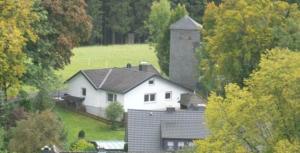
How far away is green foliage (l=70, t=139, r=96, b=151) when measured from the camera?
161 feet

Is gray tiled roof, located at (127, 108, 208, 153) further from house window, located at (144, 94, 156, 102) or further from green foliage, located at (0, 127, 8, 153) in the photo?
house window, located at (144, 94, 156, 102)

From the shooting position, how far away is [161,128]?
49.7 metres

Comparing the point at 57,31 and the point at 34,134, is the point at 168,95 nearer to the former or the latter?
the point at 57,31

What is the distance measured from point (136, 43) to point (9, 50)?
75.7m

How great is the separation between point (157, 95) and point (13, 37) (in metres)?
21.1

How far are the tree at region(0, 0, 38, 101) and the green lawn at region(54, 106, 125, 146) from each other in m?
5.48

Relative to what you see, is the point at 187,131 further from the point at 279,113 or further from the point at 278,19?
the point at 279,113

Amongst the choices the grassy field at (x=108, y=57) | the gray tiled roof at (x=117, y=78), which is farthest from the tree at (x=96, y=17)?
the gray tiled roof at (x=117, y=78)

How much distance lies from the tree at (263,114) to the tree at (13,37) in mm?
13766

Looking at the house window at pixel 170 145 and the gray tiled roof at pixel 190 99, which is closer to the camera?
the house window at pixel 170 145

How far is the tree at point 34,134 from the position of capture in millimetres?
44594

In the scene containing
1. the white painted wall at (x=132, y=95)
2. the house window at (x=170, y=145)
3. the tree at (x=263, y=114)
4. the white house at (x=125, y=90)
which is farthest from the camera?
the white house at (x=125, y=90)

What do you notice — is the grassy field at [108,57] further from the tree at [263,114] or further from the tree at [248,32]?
the tree at [263,114]

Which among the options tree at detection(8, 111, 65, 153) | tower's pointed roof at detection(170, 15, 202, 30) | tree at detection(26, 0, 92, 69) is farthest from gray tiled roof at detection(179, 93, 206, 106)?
tree at detection(8, 111, 65, 153)
